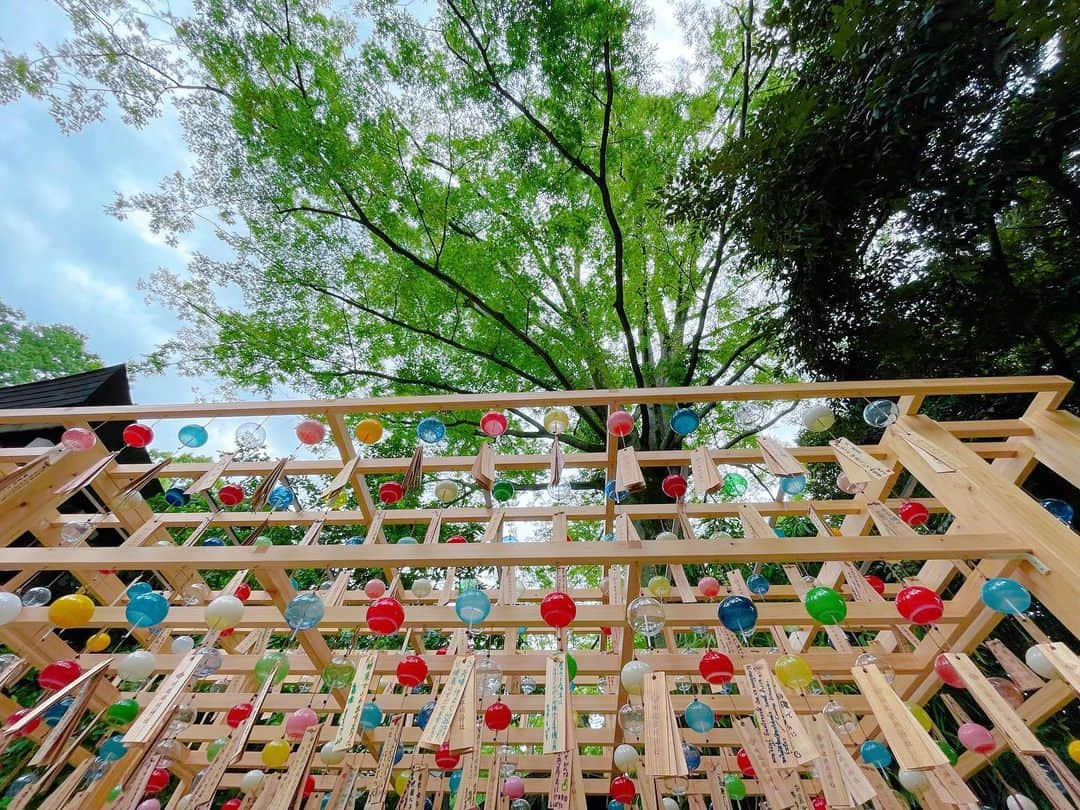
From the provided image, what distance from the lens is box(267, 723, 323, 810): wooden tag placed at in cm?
136

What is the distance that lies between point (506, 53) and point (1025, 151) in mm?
4288

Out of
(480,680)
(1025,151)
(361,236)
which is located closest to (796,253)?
(1025,151)

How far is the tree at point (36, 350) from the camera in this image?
750cm

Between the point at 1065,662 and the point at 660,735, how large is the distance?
3.04 ft

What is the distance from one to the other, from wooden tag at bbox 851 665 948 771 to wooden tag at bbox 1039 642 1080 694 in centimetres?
32

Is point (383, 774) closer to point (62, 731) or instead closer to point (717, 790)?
point (62, 731)

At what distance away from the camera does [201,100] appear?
15.2ft

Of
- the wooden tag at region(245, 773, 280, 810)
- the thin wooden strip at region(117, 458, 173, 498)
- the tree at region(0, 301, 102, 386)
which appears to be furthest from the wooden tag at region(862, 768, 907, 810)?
the tree at region(0, 301, 102, 386)

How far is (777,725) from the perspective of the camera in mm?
1095

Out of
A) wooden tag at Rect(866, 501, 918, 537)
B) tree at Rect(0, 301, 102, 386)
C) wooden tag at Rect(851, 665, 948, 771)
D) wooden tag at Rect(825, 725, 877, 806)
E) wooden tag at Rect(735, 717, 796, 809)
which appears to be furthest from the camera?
tree at Rect(0, 301, 102, 386)

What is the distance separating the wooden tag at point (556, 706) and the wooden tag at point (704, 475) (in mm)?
680

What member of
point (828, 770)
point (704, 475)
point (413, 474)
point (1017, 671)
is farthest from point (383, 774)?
point (1017, 671)

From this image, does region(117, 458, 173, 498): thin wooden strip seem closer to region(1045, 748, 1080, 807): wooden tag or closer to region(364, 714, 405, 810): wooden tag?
region(364, 714, 405, 810): wooden tag

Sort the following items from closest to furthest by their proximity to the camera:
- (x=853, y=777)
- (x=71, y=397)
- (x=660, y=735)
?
(x=660, y=735) < (x=853, y=777) < (x=71, y=397)
